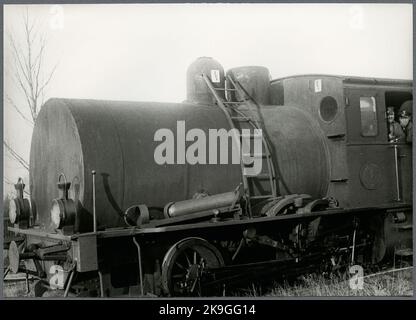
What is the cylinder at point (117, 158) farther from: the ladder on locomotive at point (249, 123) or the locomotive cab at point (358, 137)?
the locomotive cab at point (358, 137)

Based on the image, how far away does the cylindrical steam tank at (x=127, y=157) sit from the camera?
6480mm

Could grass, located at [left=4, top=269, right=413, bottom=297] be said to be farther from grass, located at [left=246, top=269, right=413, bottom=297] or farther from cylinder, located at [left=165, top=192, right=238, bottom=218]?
cylinder, located at [left=165, top=192, right=238, bottom=218]

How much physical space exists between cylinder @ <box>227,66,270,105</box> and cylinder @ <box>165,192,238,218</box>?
8.91ft

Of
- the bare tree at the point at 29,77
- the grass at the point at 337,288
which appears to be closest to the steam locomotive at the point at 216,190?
the grass at the point at 337,288

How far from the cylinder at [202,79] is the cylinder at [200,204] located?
1985 mm

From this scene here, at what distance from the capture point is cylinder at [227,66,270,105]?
902 cm

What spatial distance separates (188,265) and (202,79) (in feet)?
10.0

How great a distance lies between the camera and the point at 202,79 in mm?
8391

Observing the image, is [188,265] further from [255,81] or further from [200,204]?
[255,81]

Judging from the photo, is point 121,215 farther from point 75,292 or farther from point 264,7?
point 264,7

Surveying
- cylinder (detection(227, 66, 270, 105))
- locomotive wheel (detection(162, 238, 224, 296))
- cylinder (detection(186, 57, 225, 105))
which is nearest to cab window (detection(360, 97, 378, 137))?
cylinder (detection(227, 66, 270, 105))

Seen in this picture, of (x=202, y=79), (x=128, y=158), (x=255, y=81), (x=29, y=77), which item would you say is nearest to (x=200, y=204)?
(x=128, y=158)
